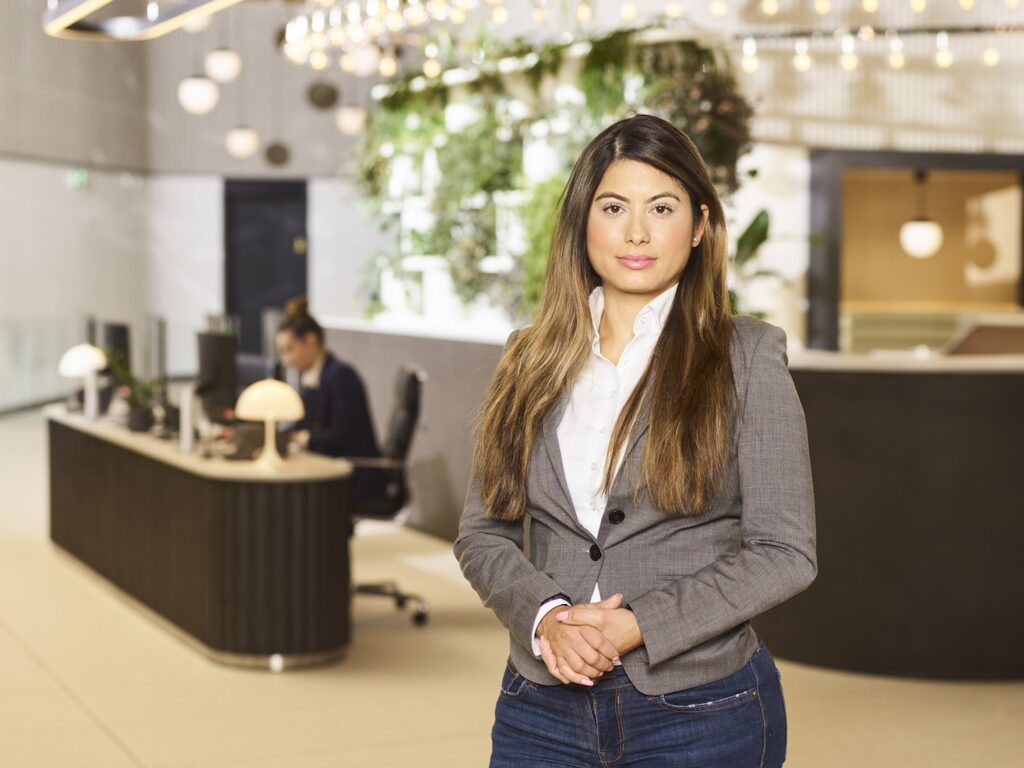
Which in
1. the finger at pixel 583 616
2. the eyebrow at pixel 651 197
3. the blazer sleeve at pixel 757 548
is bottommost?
the finger at pixel 583 616

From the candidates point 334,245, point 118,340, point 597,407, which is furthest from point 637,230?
point 334,245

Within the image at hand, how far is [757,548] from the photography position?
71.0 inches

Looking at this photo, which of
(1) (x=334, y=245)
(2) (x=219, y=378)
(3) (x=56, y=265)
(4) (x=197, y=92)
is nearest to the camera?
(2) (x=219, y=378)

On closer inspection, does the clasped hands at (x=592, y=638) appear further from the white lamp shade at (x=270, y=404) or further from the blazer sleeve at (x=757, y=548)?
the white lamp shade at (x=270, y=404)

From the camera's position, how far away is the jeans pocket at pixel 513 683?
1.93 meters

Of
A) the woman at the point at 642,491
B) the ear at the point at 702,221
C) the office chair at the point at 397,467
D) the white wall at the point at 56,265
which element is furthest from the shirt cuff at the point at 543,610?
the white wall at the point at 56,265

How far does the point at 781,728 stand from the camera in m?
1.92

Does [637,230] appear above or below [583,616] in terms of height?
above

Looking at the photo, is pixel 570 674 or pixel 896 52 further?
pixel 896 52

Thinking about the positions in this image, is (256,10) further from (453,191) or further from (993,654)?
(993,654)

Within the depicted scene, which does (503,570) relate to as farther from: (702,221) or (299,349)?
(299,349)

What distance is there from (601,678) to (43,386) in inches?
620

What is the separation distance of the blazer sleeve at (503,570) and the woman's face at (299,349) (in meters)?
4.93

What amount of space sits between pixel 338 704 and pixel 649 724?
3.47 meters
